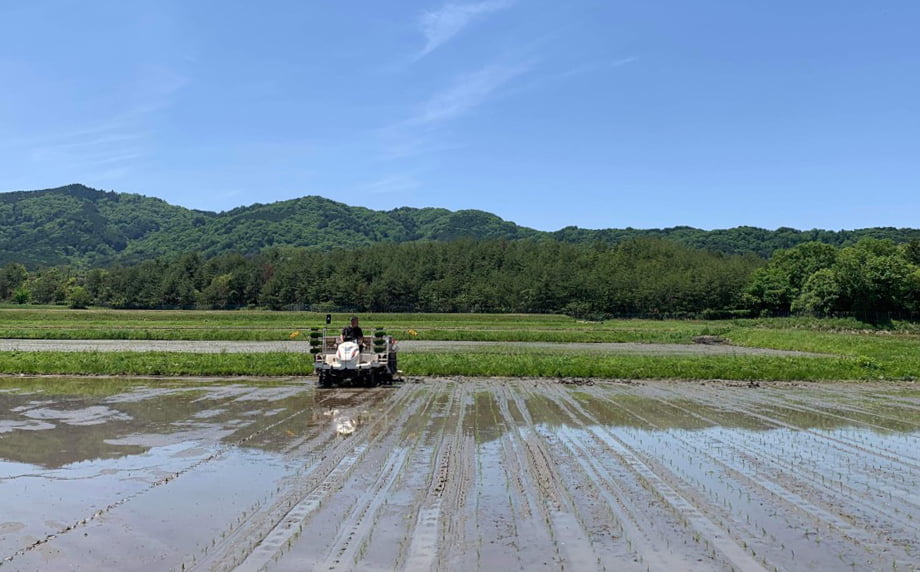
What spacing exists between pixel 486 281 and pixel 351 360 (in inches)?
4304

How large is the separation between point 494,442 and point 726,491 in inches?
179

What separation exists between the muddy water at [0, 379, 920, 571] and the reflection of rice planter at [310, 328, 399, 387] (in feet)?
11.7

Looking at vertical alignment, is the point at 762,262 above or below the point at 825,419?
above

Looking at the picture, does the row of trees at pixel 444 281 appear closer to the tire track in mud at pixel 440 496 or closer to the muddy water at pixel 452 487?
the muddy water at pixel 452 487

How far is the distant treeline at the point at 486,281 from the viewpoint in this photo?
4328 inches

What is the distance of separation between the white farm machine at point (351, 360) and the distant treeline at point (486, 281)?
79959mm

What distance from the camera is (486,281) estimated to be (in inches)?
5123

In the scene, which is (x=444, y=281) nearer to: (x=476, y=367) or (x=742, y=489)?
(x=476, y=367)

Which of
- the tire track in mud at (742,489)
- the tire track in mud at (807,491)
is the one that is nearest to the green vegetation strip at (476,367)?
the tire track in mud at (807,491)

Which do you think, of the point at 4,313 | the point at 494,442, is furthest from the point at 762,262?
the point at 494,442

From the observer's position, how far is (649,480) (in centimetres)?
972

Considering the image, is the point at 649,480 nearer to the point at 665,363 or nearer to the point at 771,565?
the point at 771,565

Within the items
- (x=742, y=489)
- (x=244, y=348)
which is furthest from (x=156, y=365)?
(x=742, y=489)

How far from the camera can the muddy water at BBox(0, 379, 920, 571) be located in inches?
265
